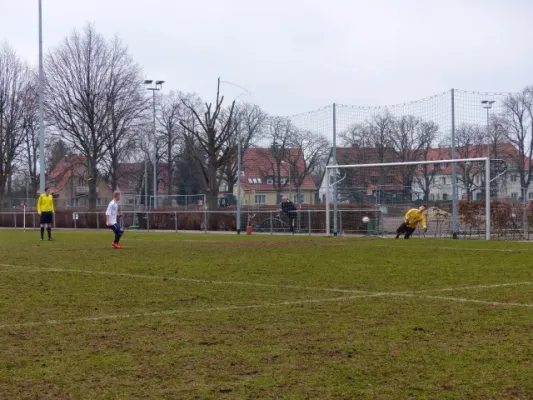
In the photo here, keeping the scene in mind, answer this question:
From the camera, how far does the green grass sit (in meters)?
5.48

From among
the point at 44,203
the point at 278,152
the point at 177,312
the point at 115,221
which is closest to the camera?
the point at 177,312

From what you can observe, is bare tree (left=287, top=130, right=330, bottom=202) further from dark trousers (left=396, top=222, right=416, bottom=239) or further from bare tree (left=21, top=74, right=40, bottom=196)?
bare tree (left=21, top=74, right=40, bottom=196)

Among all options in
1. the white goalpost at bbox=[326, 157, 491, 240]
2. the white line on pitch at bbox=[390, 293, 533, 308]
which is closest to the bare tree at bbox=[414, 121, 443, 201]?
the white goalpost at bbox=[326, 157, 491, 240]

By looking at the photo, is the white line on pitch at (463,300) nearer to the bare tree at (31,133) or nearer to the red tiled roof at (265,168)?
the red tiled roof at (265,168)

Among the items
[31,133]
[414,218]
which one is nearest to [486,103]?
[414,218]

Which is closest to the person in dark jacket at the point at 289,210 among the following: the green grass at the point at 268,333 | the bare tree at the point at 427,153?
the bare tree at the point at 427,153

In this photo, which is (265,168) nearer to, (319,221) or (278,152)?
(278,152)

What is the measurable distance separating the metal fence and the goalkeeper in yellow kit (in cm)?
143

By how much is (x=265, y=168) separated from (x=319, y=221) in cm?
1098

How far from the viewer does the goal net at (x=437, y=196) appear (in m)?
28.1

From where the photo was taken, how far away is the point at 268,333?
24.7ft

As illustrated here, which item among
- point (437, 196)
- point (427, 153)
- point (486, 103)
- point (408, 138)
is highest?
point (486, 103)

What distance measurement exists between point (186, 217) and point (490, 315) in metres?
35.0

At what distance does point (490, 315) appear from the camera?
8.51 meters
